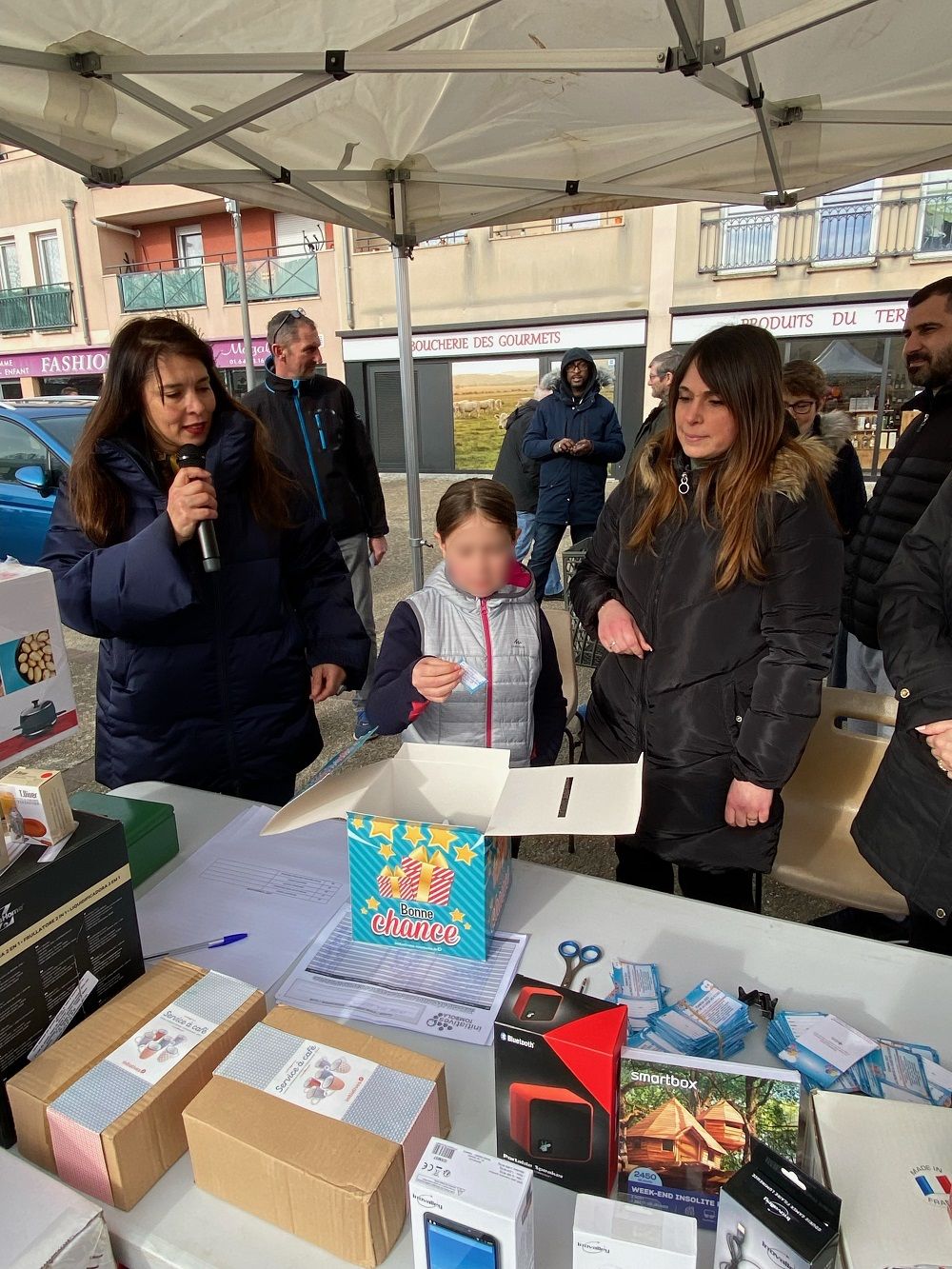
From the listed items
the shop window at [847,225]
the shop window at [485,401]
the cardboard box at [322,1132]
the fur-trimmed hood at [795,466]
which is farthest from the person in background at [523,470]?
the shop window at [847,225]

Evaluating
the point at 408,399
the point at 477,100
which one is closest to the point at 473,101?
the point at 477,100

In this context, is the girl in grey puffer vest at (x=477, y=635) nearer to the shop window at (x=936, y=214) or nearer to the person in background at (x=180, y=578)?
the person in background at (x=180, y=578)

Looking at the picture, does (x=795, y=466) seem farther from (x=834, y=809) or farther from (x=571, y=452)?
(x=571, y=452)

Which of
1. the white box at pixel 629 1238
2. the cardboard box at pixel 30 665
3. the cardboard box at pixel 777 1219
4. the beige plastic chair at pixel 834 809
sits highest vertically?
Result: the cardboard box at pixel 30 665

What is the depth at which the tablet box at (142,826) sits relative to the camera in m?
1.34

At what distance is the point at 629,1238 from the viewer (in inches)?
24.3

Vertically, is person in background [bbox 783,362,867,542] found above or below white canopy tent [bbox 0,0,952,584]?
below

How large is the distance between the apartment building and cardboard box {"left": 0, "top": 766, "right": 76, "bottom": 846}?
10.4 metres

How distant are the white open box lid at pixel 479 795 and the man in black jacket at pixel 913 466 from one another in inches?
61.2

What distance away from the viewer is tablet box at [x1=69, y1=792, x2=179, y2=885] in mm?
1344

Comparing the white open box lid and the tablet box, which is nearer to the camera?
the white open box lid

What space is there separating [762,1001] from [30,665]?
1.10 meters

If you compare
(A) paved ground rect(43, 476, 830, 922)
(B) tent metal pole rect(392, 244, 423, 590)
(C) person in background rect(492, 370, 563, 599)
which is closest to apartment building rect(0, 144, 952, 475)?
(C) person in background rect(492, 370, 563, 599)

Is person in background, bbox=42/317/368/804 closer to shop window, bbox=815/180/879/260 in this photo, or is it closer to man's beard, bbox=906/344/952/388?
man's beard, bbox=906/344/952/388
